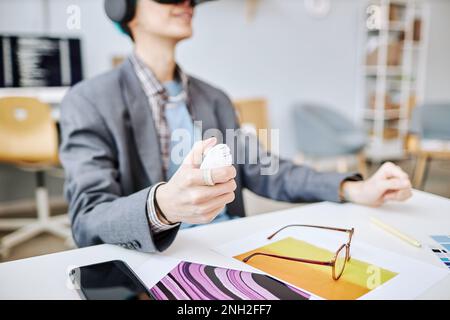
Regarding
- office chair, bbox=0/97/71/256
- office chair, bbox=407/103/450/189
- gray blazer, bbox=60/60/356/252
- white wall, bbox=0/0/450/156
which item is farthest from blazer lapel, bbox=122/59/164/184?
office chair, bbox=407/103/450/189

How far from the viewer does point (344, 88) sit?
4039 millimetres

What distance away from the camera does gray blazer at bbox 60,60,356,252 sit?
637 millimetres

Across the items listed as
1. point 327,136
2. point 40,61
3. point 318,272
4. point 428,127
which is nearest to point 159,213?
point 318,272

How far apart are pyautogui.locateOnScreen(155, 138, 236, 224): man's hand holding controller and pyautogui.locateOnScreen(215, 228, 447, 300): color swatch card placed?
0.10 metres

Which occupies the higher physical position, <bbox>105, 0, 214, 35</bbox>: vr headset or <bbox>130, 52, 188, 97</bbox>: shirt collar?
<bbox>105, 0, 214, 35</bbox>: vr headset

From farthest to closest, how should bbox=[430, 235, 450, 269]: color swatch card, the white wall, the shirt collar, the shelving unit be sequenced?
the shelving unit, the white wall, the shirt collar, bbox=[430, 235, 450, 269]: color swatch card

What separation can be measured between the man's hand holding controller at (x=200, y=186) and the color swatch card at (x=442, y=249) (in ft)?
1.01

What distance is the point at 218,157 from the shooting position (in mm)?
470

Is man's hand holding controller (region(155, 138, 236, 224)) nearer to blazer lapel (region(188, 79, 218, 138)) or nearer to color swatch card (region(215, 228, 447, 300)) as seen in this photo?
color swatch card (region(215, 228, 447, 300))

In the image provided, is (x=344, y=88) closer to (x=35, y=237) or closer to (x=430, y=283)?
(x=35, y=237)

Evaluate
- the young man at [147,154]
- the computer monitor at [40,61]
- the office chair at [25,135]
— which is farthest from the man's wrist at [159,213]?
the computer monitor at [40,61]

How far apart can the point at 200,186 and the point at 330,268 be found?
0.20 metres

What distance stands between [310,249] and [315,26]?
348 centimetres

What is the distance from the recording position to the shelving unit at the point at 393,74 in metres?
3.96
